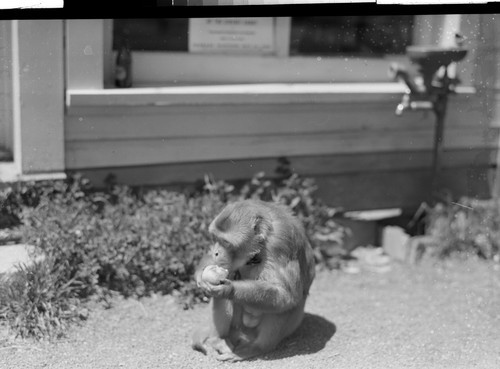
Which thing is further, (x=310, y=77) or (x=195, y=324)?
(x=310, y=77)

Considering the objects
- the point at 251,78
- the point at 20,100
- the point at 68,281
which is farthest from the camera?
the point at 251,78

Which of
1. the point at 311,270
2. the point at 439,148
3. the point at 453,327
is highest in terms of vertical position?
the point at 439,148

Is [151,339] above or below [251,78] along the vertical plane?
below

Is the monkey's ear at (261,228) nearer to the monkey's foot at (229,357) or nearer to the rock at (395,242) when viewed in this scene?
the monkey's foot at (229,357)

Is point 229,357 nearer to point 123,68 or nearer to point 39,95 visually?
point 39,95

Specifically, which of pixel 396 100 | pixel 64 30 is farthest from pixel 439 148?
pixel 64 30

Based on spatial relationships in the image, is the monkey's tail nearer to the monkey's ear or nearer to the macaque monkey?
the macaque monkey

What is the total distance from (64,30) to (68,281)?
70.4 inches

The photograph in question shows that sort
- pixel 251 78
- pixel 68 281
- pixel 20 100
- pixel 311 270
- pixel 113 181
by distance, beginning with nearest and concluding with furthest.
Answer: pixel 311 270 → pixel 68 281 → pixel 20 100 → pixel 113 181 → pixel 251 78

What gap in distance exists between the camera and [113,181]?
6.21 m

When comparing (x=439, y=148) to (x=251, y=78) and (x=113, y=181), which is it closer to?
(x=251, y=78)

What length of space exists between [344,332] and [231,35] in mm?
2644

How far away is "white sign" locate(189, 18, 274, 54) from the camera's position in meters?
6.51

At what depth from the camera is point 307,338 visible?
503 cm
